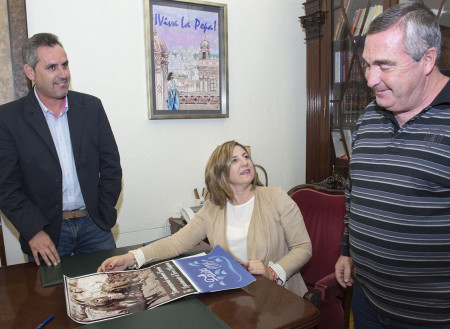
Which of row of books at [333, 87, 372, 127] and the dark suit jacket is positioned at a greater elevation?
row of books at [333, 87, 372, 127]

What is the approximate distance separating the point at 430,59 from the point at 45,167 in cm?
166

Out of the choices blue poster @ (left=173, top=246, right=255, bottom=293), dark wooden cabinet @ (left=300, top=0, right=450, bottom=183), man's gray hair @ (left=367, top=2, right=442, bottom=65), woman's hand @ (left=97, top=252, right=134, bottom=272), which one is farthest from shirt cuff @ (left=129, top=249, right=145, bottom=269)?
dark wooden cabinet @ (left=300, top=0, right=450, bottom=183)

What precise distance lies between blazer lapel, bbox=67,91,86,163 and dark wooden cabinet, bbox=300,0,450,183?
6.48 feet

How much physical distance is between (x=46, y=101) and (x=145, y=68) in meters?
0.90

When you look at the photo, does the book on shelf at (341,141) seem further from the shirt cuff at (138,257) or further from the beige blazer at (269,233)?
the shirt cuff at (138,257)

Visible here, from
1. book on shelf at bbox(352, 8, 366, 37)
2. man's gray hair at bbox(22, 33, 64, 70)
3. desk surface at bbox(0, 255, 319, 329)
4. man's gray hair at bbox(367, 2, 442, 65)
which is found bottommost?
desk surface at bbox(0, 255, 319, 329)

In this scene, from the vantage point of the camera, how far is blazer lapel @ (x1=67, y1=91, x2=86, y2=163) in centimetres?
190

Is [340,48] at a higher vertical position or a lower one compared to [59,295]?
higher

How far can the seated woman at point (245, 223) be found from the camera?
5.63 feet

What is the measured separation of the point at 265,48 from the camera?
316 centimetres

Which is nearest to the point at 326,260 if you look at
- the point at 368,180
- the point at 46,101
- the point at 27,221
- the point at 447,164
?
the point at 368,180

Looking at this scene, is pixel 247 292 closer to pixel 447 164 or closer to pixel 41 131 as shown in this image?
pixel 447 164

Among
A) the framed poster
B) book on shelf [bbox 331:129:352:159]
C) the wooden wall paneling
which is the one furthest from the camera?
the wooden wall paneling

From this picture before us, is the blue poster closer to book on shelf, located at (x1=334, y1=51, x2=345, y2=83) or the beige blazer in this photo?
the beige blazer
